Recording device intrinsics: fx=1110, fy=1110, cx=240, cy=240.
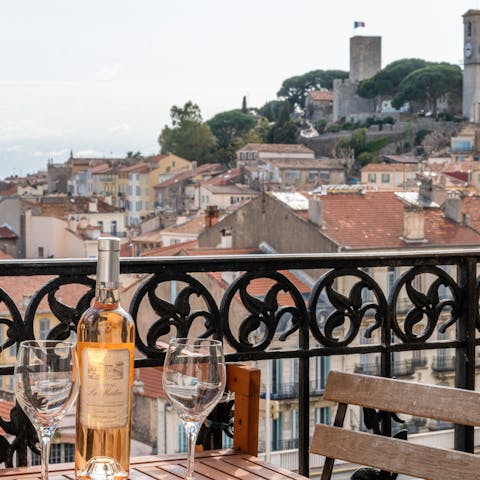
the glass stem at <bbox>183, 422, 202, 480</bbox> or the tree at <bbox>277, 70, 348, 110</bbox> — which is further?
the tree at <bbox>277, 70, 348, 110</bbox>

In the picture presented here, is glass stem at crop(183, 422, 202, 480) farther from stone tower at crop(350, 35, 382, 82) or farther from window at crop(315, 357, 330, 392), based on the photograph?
stone tower at crop(350, 35, 382, 82)

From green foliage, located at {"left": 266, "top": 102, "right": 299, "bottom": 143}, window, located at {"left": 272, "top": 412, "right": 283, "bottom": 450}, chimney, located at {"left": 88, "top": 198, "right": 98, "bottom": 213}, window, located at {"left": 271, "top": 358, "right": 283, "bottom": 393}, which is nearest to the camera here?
window, located at {"left": 272, "top": 412, "right": 283, "bottom": 450}

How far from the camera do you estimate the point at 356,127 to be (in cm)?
7581

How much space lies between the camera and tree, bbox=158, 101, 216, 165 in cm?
7719

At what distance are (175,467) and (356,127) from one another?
246 feet

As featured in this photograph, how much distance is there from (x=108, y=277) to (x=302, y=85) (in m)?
93.6

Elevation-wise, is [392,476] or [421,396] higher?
[421,396]

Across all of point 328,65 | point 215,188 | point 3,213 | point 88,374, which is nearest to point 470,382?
point 88,374

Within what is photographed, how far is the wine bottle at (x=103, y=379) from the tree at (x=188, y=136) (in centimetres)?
7572

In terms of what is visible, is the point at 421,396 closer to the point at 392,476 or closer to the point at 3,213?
the point at 392,476

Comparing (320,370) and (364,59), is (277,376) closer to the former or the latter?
(320,370)

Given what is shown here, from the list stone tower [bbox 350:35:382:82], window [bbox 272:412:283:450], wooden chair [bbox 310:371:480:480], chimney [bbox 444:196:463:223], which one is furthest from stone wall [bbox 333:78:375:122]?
wooden chair [bbox 310:371:480:480]

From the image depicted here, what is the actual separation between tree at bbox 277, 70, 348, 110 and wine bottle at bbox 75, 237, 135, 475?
92321 millimetres

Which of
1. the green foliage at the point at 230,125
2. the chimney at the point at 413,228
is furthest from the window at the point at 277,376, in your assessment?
the green foliage at the point at 230,125
